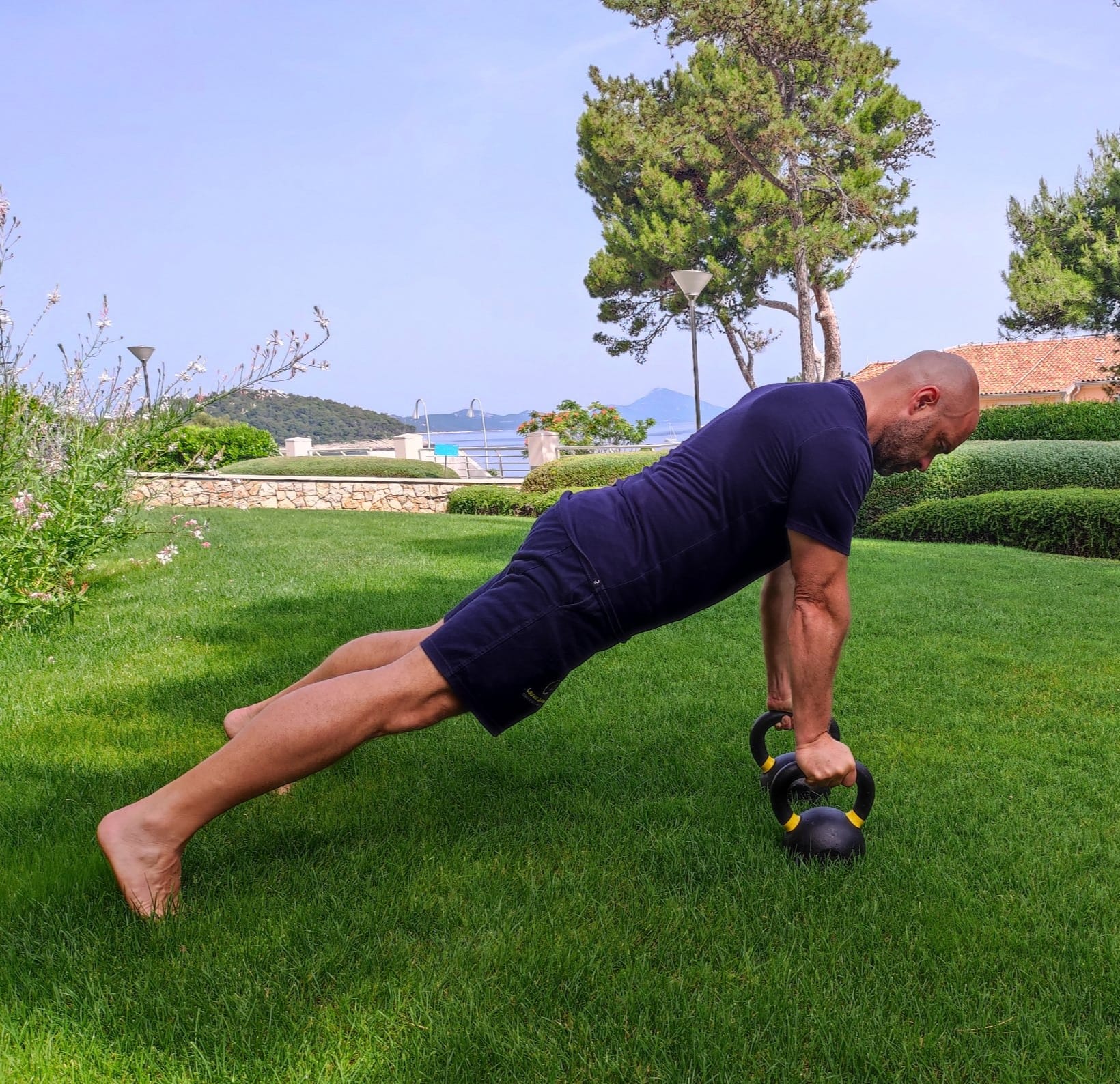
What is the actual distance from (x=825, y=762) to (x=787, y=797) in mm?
481

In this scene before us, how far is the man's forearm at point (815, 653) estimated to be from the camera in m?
2.30

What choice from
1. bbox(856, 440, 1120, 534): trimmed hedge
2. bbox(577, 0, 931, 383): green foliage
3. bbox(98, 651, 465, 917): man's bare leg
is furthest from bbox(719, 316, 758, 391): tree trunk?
bbox(98, 651, 465, 917): man's bare leg

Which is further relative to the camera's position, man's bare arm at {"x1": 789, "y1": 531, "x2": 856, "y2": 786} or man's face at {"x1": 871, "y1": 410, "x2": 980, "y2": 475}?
man's face at {"x1": 871, "y1": 410, "x2": 980, "y2": 475}

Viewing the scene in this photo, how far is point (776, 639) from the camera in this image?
122 inches

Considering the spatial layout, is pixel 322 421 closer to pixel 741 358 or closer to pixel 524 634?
pixel 741 358

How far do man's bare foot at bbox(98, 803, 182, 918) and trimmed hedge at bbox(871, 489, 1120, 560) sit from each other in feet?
38.6

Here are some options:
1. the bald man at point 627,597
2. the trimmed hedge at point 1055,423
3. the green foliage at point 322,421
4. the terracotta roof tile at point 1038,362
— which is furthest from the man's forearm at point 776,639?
the green foliage at point 322,421

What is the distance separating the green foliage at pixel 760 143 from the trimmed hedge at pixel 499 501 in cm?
1236

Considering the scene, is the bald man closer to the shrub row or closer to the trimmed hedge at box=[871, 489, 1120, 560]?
the trimmed hedge at box=[871, 489, 1120, 560]

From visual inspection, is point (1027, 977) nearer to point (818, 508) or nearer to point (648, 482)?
point (818, 508)

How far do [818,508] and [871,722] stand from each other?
2.22 meters

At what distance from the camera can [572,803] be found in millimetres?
3141

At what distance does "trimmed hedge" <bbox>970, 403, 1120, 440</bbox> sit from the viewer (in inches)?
822

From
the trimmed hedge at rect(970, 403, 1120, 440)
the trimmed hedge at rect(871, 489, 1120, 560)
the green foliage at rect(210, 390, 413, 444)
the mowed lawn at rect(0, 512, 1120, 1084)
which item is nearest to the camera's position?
the mowed lawn at rect(0, 512, 1120, 1084)
